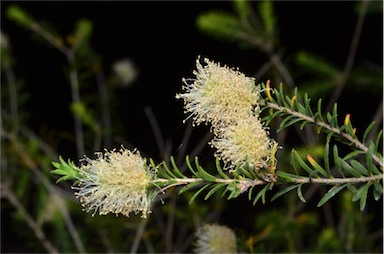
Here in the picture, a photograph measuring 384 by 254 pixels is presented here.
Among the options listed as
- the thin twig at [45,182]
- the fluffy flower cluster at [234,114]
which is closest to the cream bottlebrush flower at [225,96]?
Answer: the fluffy flower cluster at [234,114]

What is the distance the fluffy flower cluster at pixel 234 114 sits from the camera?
1.61ft

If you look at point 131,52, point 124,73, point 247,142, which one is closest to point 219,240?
point 247,142

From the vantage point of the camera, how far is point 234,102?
504mm

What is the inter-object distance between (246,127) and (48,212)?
91 cm

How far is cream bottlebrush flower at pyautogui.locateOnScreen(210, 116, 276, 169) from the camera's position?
49 cm

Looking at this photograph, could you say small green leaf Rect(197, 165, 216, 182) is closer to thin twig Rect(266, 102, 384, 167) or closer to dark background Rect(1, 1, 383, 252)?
thin twig Rect(266, 102, 384, 167)

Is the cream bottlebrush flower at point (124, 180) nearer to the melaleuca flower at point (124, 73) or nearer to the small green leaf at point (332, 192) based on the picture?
the small green leaf at point (332, 192)

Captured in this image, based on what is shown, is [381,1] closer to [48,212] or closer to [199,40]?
[199,40]

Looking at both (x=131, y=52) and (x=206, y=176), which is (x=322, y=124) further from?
(x=131, y=52)

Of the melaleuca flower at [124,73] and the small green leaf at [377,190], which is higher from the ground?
the melaleuca flower at [124,73]

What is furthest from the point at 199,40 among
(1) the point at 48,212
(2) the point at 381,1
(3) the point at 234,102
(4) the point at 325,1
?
(3) the point at 234,102

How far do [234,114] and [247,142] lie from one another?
0.03 meters

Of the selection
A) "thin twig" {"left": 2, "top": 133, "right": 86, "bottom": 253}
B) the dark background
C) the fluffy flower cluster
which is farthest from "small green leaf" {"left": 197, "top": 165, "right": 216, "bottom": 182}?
the dark background

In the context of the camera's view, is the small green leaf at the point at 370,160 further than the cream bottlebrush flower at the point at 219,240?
No
